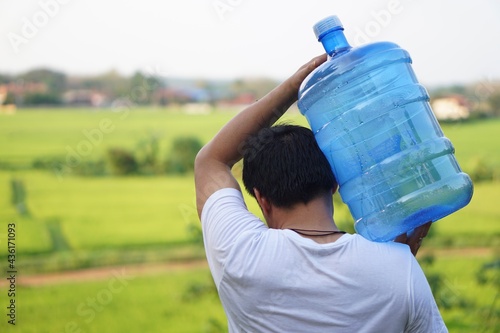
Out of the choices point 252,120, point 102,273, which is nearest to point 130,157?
point 102,273

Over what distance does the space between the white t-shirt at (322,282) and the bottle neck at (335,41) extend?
38 cm

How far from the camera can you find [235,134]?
138 cm

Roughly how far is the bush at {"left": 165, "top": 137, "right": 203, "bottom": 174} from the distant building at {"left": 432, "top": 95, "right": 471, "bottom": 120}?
1509 millimetres

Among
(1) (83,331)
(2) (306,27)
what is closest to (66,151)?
(1) (83,331)

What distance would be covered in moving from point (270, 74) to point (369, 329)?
286cm

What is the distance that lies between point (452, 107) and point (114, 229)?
2.20 metres

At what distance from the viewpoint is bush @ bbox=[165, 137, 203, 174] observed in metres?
3.94

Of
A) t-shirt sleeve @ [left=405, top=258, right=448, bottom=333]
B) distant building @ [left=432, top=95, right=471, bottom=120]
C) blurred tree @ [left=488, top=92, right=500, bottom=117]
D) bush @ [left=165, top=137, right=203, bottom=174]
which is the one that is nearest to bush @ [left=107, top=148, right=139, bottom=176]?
bush @ [left=165, top=137, right=203, bottom=174]

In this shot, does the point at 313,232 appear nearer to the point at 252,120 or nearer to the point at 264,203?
the point at 264,203

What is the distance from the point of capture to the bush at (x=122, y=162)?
12.5ft

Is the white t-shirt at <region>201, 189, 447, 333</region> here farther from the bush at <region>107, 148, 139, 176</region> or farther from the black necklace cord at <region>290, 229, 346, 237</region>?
the bush at <region>107, 148, 139, 176</region>

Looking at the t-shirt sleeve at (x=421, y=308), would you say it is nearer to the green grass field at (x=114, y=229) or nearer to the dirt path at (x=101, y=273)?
the green grass field at (x=114, y=229)

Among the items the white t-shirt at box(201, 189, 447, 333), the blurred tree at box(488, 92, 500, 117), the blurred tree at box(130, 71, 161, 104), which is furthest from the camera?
the blurred tree at box(488, 92, 500, 117)

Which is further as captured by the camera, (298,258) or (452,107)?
(452,107)
